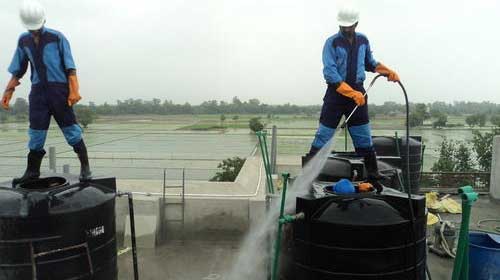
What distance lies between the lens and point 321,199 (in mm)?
2492

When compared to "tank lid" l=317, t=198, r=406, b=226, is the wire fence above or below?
below

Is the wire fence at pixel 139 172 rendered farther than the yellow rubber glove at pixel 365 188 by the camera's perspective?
Yes

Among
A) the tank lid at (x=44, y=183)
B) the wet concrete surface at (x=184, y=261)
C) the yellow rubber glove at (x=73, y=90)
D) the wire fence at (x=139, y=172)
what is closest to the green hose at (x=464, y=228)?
the wet concrete surface at (x=184, y=261)

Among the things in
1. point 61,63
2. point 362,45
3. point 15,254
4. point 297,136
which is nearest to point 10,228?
point 15,254

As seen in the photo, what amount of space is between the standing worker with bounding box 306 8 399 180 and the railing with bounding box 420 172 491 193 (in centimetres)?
667

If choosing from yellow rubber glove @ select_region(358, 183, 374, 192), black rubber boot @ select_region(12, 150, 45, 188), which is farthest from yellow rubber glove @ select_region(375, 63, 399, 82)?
black rubber boot @ select_region(12, 150, 45, 188)

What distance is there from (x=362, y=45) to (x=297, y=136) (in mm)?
5854

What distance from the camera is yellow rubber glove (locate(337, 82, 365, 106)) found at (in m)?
3.72

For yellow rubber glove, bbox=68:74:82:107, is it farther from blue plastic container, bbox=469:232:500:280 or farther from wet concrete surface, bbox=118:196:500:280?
blue plastic container, bbox=469:232:500:280

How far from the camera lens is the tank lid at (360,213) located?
2.39 m

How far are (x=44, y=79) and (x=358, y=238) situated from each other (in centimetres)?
294

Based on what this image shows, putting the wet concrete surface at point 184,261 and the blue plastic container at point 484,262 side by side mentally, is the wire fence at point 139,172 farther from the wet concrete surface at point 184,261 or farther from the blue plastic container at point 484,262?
the blue plastic container at point 484,262

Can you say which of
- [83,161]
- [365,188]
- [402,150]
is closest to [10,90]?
[83,161]

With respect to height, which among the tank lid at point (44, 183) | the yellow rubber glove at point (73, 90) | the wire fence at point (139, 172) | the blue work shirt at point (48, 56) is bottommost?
the wire fence at point (139, 172)
